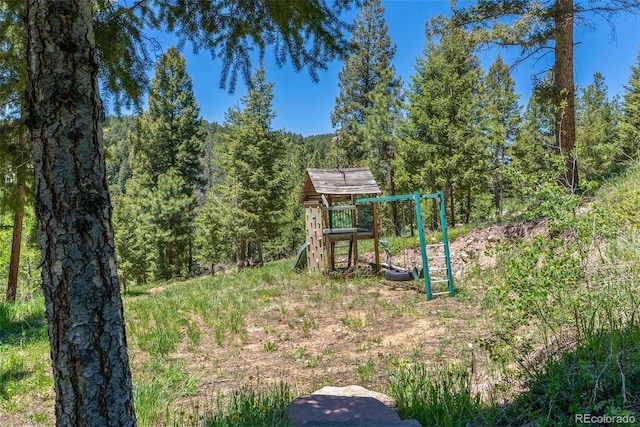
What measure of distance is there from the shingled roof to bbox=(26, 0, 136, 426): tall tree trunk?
916cm

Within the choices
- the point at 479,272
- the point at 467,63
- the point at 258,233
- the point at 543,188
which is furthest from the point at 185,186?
the point at 543,188

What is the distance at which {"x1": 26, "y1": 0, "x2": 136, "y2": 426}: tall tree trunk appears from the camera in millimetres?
1722

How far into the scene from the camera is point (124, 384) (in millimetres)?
1854

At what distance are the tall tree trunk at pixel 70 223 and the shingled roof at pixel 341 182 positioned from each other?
916cm

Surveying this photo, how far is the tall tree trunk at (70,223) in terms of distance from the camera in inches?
67.8

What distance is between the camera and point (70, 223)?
1.73 metres

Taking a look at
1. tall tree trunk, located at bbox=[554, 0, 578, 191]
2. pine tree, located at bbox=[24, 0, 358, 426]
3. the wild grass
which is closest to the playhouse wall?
the wild grass

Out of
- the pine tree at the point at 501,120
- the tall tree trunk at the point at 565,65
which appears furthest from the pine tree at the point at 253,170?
the tall tree trunk at the point at 565,65

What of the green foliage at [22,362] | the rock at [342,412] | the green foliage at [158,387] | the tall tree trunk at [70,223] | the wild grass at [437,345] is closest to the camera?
the tall tree trunk at [70,223]

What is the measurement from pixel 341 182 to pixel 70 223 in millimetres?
9849

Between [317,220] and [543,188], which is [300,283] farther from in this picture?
[543,188]

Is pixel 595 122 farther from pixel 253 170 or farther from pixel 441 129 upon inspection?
pixel 253 170

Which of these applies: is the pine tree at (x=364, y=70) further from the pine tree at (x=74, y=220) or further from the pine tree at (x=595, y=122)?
the pine tree at (x=74, y=220)

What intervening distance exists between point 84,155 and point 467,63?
74.9ft
